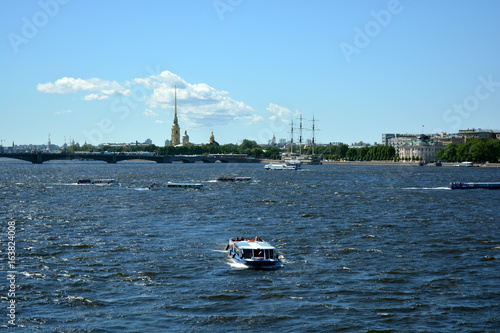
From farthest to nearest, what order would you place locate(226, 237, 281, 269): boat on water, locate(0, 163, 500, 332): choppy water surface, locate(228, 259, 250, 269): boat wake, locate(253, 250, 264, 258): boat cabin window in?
locate(253, 250, 264, 258): boat cabin window → locate(228, 259, 250, 269): boat wake → locate(226, 237, 281, 269): boat on water → locate(0, 163, 500, 332): choppy water surface

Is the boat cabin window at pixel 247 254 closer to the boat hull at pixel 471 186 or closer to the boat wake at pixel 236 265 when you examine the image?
the boat wake at pixel 236 265

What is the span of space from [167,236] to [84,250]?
723 centimetres

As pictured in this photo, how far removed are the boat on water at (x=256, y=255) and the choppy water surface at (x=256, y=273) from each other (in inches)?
25.2

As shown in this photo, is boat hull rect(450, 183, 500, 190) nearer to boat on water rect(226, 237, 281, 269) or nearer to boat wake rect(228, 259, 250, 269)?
boat on water rect(226, 237, 281, 269)

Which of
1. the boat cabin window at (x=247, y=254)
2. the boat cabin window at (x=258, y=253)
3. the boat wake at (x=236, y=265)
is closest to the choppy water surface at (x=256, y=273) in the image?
the boat wake at (x=236, y=265)

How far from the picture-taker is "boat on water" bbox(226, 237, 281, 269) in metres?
31.5

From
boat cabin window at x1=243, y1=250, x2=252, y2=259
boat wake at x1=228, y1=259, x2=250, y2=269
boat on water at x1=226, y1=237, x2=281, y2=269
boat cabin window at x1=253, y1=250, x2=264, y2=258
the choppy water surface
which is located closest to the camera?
the choppy water surface

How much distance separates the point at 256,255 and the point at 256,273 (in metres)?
1.75

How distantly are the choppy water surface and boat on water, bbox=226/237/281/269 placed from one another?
2.10 ft

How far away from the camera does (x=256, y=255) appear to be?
105 feet

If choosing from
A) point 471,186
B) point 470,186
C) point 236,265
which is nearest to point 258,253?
point 236,265

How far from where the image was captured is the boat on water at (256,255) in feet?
104

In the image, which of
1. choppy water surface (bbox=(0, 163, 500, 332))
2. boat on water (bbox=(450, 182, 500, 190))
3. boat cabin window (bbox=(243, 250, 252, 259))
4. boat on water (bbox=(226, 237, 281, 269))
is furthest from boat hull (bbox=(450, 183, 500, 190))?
boat cabin window (bbox=(243, 250, 252, 259))

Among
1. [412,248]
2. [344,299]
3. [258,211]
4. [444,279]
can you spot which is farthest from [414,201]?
[344,299]
